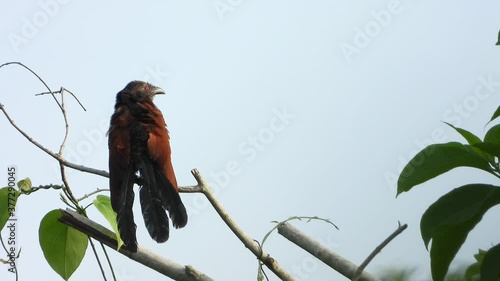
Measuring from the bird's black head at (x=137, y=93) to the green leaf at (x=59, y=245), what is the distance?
823 mm

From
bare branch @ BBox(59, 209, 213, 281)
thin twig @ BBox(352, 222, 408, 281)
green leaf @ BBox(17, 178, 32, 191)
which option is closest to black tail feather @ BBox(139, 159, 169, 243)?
bare branch @ BBox(59, 209, 213, 281)

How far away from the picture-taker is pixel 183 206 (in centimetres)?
162

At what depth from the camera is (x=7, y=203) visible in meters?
1.57

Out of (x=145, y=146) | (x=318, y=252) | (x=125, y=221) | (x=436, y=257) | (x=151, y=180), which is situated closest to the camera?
(x=436, y=257)

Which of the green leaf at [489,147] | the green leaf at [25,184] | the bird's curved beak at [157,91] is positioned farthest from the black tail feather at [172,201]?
the bird's curved beak at [157,91]

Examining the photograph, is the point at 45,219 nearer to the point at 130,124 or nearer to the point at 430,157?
the point at 130,124

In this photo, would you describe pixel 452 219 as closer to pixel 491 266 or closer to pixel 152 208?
pixel 491 266

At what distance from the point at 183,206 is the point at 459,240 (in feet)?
2.63

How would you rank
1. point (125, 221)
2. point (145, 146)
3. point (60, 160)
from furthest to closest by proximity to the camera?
1. point (145, 146)
2. point (60, 160)
3. point (125, 221)

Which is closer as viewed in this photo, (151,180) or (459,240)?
(459,240)

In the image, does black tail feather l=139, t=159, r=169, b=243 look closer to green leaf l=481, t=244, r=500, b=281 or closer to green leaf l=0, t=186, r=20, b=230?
green leaf l=0, t=186, r=20, b=230

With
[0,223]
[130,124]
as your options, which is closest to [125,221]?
[0,223]

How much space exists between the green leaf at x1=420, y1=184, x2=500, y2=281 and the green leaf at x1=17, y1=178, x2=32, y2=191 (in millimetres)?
1092

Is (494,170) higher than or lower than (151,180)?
lower
